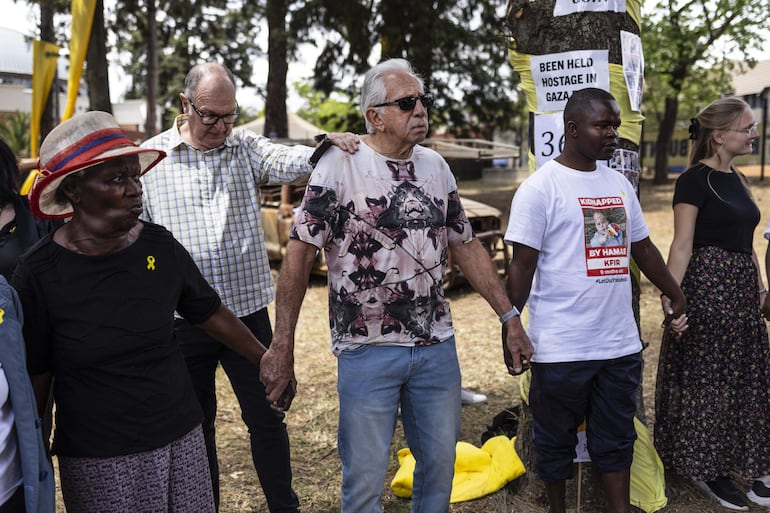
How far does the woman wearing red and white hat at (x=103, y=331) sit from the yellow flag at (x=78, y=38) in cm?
705

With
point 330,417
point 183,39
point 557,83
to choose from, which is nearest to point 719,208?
point 557,83

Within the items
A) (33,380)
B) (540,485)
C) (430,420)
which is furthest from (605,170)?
(33,380)

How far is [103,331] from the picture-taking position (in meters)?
2.09

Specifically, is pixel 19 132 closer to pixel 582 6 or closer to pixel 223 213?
pixel 223 213

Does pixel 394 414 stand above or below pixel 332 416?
above

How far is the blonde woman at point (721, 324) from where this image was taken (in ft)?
12.4

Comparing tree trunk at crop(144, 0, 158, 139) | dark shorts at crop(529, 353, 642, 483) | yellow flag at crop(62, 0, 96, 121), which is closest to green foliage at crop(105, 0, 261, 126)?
tree trunk at crop(144, 0, 158, 139)

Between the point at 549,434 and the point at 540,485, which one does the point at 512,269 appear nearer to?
the point at 549,434

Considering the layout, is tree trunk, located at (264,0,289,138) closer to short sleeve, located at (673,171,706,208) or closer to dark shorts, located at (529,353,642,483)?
short sleeve, located at (673,171,706,208)

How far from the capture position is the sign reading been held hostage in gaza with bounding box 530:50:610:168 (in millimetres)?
3553

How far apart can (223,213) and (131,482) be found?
1378 millimetres

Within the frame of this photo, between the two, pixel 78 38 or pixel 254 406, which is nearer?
pixel 254 406

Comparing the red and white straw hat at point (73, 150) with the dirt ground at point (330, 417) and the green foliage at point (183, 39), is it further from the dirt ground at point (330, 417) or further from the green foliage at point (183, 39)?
the green foliage at point (183, 39)

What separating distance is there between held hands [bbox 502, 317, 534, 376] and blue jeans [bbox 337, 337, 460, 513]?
238 mm
